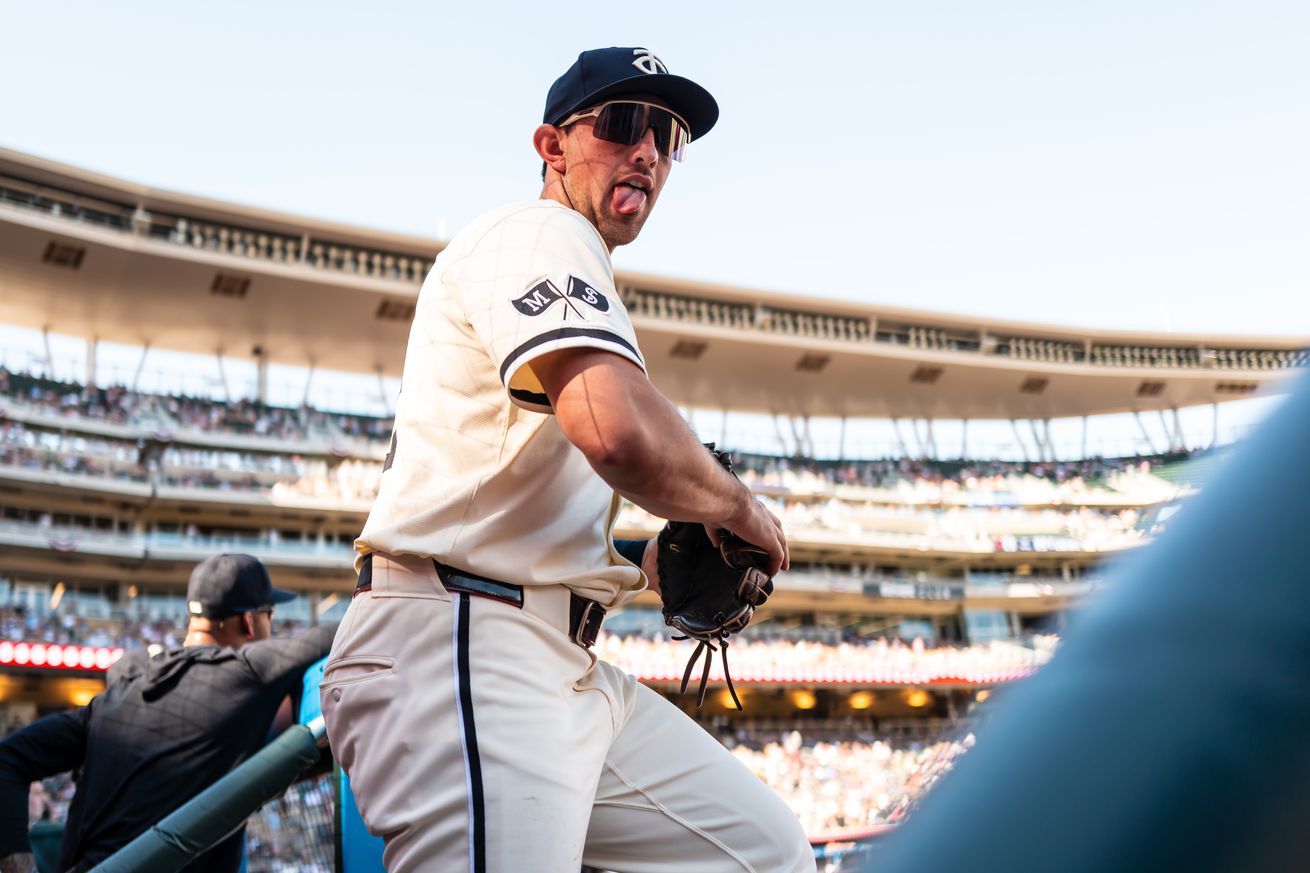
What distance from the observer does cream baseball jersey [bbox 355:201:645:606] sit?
1.59 metres

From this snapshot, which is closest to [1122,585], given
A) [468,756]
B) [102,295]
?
[468,756]

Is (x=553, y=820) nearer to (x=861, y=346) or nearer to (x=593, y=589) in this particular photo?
(x=593, y=589)

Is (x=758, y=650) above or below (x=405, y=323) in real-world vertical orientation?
below

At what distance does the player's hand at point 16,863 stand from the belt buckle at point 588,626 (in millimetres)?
1609

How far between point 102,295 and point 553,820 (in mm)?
33545

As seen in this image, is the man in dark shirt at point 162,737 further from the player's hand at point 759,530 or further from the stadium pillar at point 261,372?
the stadium pillar at point 261,372

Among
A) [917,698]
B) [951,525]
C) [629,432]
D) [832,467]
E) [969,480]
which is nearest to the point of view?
[629,432]

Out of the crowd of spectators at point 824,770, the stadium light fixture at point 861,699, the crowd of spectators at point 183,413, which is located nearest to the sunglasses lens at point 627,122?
the crowd of spectators at point 824,770

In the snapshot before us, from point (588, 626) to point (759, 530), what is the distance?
333mm

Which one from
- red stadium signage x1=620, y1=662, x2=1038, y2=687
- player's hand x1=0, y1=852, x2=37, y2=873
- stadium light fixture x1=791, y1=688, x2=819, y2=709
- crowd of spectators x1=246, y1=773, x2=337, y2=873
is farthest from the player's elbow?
stadium light fixture x1=791, y1=688, x2=819, y2=709

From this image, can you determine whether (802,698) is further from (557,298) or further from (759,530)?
(557,298)

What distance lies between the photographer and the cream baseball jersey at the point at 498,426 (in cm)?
159

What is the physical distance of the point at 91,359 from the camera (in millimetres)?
32688

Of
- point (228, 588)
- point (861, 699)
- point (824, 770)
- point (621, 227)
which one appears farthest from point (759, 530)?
point (861, 699)
